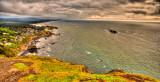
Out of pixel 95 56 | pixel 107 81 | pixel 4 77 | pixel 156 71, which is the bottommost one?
pixel 156 71

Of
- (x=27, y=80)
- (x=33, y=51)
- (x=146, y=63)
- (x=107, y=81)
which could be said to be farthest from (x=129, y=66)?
(x=33, y=51)

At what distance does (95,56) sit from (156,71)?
132 feet

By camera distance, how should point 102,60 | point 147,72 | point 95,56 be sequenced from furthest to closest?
1. point 95,56
2. point 102,60
3. point 147,72

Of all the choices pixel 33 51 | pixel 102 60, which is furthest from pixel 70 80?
pixel 33 51

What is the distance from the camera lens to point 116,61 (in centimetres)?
6188

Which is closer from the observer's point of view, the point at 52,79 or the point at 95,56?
the point at 52,79

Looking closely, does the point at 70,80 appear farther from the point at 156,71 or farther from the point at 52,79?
the point at 156,71

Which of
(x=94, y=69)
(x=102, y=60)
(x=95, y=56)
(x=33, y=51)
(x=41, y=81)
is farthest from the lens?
(x=33, y=51)

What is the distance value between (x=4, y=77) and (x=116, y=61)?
6376 cm

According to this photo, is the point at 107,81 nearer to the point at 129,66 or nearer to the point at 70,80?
the point at 70,80

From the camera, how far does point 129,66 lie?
2197 inches

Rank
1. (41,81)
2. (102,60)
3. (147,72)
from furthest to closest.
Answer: (102,60)
(147,72)
(41,81)

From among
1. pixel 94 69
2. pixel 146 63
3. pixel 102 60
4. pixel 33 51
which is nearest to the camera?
pixel 94 69

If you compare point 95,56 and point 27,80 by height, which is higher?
point 27,80
